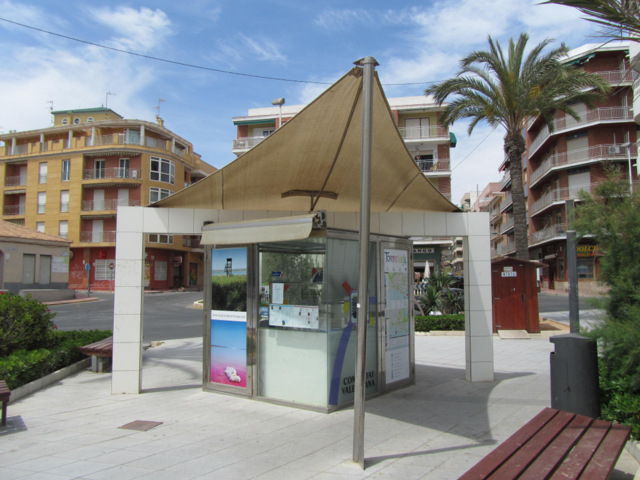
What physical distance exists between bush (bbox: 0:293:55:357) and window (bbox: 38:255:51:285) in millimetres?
27140

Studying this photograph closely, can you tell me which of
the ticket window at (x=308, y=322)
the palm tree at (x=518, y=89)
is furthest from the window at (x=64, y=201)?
the ticket window at (x=308, y=322)

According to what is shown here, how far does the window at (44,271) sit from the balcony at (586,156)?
38.1 metres

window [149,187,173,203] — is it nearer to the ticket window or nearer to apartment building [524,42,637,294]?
apartment building [524,42,637,294]

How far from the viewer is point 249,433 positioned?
203 inches

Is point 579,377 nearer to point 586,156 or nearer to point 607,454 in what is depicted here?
point 607,454

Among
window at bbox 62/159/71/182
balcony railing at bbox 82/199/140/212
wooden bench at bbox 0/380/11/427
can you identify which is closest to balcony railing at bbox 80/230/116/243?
balcony railing at bbox 82/199/140/212

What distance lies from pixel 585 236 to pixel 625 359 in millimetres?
1516

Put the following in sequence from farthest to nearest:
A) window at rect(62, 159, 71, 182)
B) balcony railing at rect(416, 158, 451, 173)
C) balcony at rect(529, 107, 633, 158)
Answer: window at rect(62, 159, 71, 182), balcony railing at rect(416, 158, 451, 173), balcony at rect(529, 107, 633, 158)

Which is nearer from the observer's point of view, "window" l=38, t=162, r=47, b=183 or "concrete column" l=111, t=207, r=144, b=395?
"concrete column" l=111, t=207, r=144, b=395

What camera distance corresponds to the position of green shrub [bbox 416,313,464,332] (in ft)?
46.8

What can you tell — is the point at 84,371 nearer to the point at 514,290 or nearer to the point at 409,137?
the point at 514,290

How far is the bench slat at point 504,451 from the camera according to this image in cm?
298

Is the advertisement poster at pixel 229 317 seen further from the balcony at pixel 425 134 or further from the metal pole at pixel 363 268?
the balcony at pixel 425 134

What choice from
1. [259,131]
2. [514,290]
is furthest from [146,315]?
[259,131]
